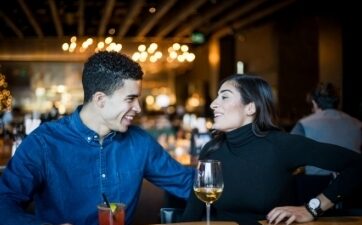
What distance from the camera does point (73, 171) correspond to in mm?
1982

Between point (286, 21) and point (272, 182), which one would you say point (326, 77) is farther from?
point (272, 182)

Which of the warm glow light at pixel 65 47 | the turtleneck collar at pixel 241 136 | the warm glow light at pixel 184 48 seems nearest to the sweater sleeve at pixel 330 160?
the turtleneck collar at pixel 241 136

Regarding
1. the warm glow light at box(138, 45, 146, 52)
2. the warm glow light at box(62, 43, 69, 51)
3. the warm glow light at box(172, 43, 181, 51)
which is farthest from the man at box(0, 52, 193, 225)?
the warm glow light at box(172, 43, 181, 51)

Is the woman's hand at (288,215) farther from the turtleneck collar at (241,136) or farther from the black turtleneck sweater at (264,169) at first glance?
the turtleneck collar at (241,136)

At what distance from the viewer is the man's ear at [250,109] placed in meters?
2.28

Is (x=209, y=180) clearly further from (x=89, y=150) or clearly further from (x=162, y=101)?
(x=162, y=101)

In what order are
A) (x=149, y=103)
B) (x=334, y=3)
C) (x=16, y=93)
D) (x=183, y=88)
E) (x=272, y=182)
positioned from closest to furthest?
(x=272, y=182) → (x=334, y=3) → (x=16, y=93) → (x=149, y=103) → (x=183, y=88)

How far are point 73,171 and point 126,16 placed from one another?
24.2 feet

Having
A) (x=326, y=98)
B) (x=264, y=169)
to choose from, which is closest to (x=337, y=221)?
(x=264, y=169)

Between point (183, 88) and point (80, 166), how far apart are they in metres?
20.0

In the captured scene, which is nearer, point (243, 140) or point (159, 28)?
point (243, 140)

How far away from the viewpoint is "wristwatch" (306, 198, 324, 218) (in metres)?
1.95

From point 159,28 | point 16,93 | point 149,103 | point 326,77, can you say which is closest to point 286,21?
point 159,28

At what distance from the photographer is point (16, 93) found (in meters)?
15.9
